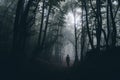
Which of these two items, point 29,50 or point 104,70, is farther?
point 29,50

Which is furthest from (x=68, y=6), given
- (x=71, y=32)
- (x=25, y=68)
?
(x=71, y=32)

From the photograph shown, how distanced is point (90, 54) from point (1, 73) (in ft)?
37.7

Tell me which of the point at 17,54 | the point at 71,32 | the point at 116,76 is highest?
the point at 71,32

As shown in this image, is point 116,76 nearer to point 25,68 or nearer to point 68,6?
point 25,68

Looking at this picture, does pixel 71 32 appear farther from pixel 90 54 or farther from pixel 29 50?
pixel 90 54

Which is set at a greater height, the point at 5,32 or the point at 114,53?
the point at 5,32

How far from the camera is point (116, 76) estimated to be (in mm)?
16484

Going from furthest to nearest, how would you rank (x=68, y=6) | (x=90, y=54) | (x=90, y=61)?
(x=68, y=6)
(x=90, y=54)
(x=90, y=61)

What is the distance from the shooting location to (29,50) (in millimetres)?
43500

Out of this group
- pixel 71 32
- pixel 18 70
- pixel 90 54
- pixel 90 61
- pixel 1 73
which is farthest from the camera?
pixel 71 32

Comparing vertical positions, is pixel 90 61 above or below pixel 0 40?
below

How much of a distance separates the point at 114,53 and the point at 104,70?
2348 millimetres

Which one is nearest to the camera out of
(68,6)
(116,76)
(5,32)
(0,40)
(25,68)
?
(116,76)

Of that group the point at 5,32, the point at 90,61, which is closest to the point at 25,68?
the point at 90,61
